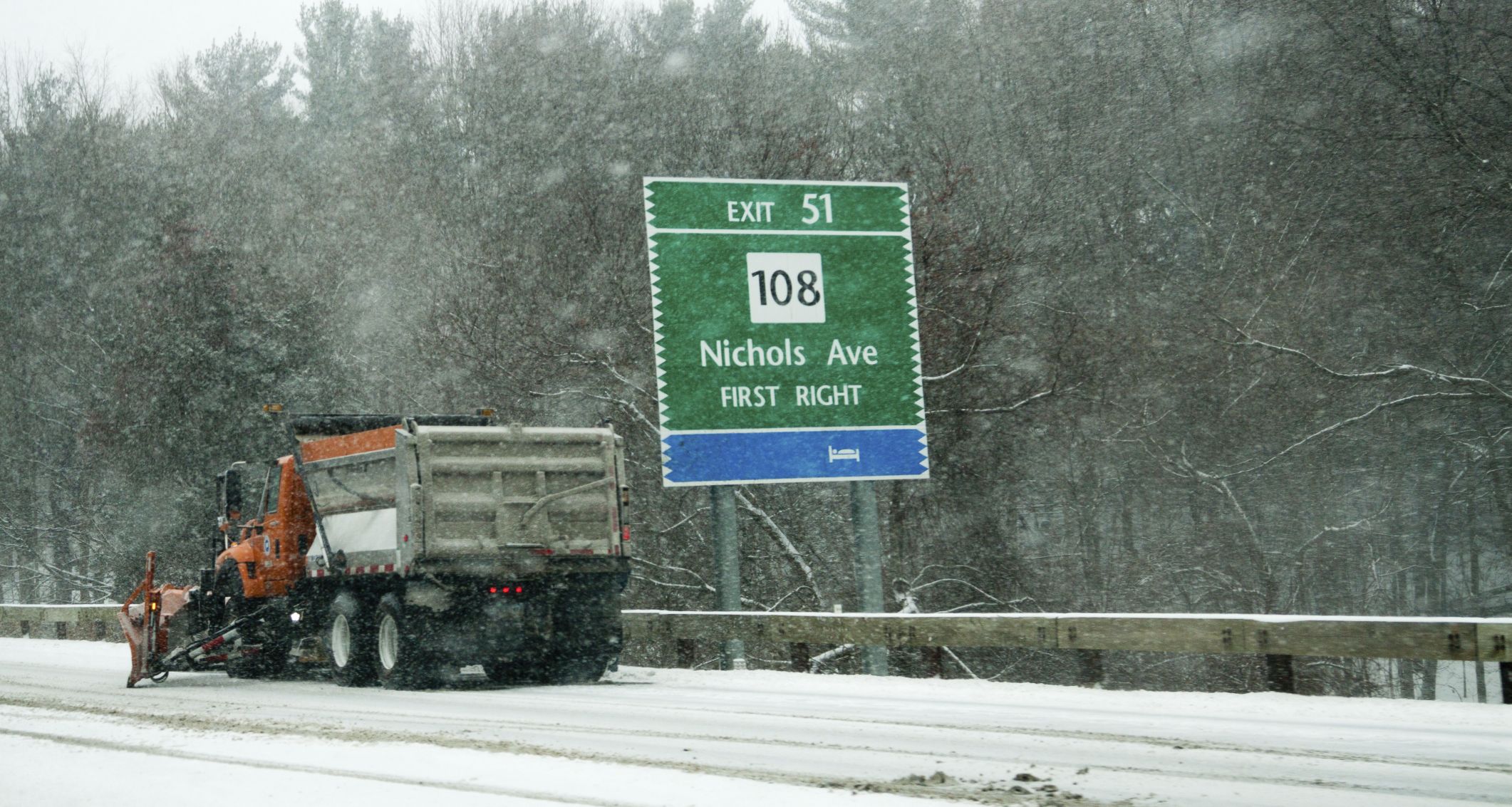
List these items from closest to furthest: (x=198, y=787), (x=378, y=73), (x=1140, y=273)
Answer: (x=198, y=787) < (x=1140, y=273) < (x=378, y=73)

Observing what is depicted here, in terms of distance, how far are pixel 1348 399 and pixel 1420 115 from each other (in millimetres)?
5109

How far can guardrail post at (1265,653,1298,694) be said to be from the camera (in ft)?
39.7

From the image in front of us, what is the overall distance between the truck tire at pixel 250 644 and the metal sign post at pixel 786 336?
501cm

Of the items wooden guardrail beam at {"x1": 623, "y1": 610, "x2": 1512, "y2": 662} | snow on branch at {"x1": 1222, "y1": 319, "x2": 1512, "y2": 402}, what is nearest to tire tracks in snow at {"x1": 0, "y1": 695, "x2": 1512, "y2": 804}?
wooden guardrail beam at {"x1": 623, "y1": 610, "x2": 1512, "y2": 662}

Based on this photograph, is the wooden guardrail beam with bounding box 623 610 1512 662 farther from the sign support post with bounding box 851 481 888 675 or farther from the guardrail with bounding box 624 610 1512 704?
the sign support post with bounding box 851 481 888 675

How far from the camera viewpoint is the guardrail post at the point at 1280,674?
39.7 feet

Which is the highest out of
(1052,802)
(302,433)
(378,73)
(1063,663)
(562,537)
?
(378,73)

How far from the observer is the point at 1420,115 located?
25031 mm

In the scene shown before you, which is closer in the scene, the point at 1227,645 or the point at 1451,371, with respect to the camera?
the point at 1227,645

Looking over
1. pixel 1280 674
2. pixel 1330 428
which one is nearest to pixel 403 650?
pixel 1280 674

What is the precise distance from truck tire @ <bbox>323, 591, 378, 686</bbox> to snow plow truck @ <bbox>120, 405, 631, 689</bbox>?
0.7 inches

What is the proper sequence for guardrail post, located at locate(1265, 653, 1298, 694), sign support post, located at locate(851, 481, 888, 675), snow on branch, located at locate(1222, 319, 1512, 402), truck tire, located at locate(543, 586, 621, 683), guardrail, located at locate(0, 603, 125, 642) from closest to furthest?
1. guardrail post, located at locate(1265, 653, 1298, 694)
2. truck tire, located at locate(543, 586, 621, 683)
3. sign support post, located at locate(851, 481, 888, 675)
4. snow on branch, located at locate(1222, 319, 1512, 402)
5. guardrail, located at locate(0, 603, 125, 642)

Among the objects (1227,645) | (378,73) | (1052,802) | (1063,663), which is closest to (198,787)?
(1052,802)

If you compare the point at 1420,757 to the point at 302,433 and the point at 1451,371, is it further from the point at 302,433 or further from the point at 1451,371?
the point at 1451,371
